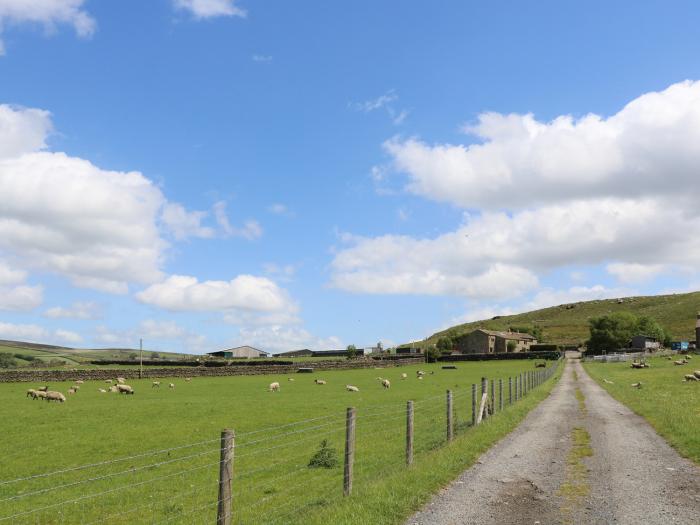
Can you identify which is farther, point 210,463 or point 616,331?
point 616,331

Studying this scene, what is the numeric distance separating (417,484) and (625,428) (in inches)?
508

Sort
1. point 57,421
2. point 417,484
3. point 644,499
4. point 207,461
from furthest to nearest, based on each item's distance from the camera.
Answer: point 57,421 → point 207,461 → point 417,484 → point 644,499

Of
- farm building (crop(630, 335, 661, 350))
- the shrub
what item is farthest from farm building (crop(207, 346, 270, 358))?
the shrub

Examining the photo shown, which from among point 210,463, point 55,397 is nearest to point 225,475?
point 210,463

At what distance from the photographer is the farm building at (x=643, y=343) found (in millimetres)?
136125

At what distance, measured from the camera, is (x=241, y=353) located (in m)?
185

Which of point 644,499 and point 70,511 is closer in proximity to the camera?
point 644,499

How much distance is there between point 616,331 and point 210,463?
146 m

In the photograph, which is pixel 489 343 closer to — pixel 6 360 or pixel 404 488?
pixel 6 360

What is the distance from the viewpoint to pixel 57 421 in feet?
104

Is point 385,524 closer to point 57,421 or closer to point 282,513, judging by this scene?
point 282,513

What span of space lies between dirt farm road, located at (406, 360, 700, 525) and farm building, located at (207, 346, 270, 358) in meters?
166

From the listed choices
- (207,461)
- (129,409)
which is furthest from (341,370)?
(207,461)

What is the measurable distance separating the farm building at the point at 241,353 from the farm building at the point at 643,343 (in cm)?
11535
